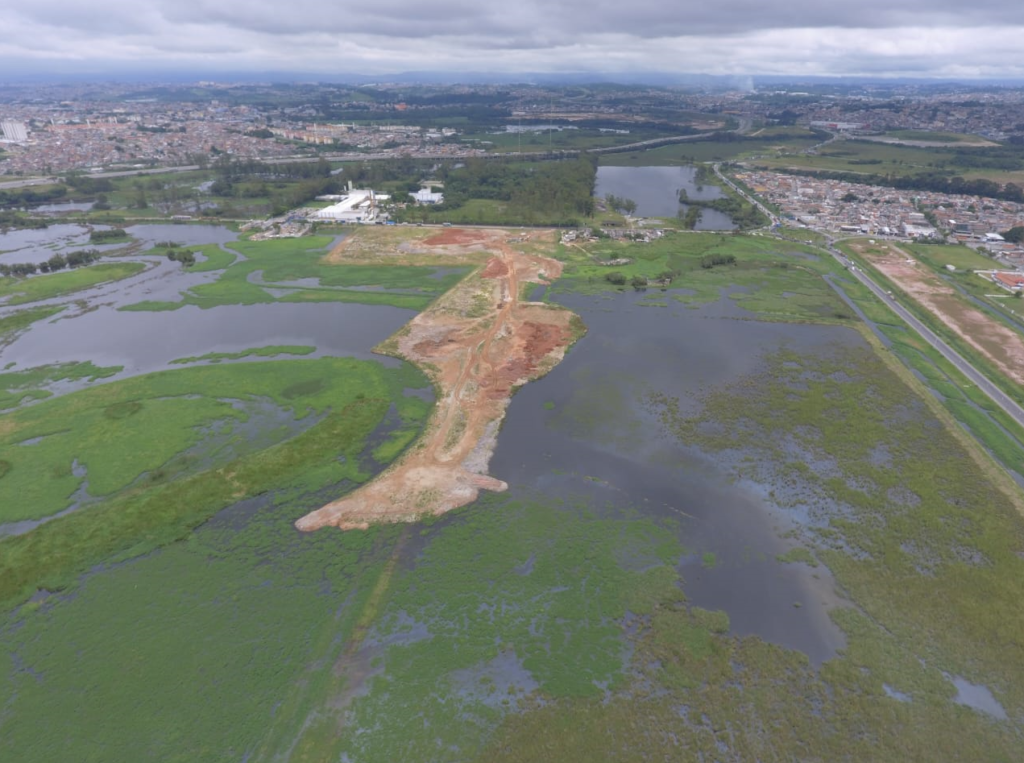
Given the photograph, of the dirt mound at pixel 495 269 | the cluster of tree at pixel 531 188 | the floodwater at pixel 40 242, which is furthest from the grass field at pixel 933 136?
the floodwater at pixel 40 242

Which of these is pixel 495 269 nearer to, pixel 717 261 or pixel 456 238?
pixel 456 238

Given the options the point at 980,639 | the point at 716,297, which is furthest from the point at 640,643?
the point at 716,297

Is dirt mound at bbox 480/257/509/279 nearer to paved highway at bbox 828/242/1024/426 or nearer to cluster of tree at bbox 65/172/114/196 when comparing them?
paved highway at bbox 828/242/1024/426

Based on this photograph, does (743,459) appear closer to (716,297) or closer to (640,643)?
(640,643)

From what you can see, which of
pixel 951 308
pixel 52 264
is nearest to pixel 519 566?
pixel 951 308

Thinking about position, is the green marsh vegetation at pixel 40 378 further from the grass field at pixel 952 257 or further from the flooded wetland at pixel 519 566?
the grass field at pixel 952 257

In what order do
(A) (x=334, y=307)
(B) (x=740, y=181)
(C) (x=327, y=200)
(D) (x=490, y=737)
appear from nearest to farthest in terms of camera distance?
(D) (x=490, y=737) → (A) (x=334, y=307) → (C) (x=327, y=200) → (B) (x=740, y=181)

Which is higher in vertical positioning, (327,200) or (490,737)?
(327,200)

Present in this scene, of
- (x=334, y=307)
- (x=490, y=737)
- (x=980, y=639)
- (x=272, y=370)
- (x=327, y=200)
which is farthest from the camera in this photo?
(x=327, y=200)
